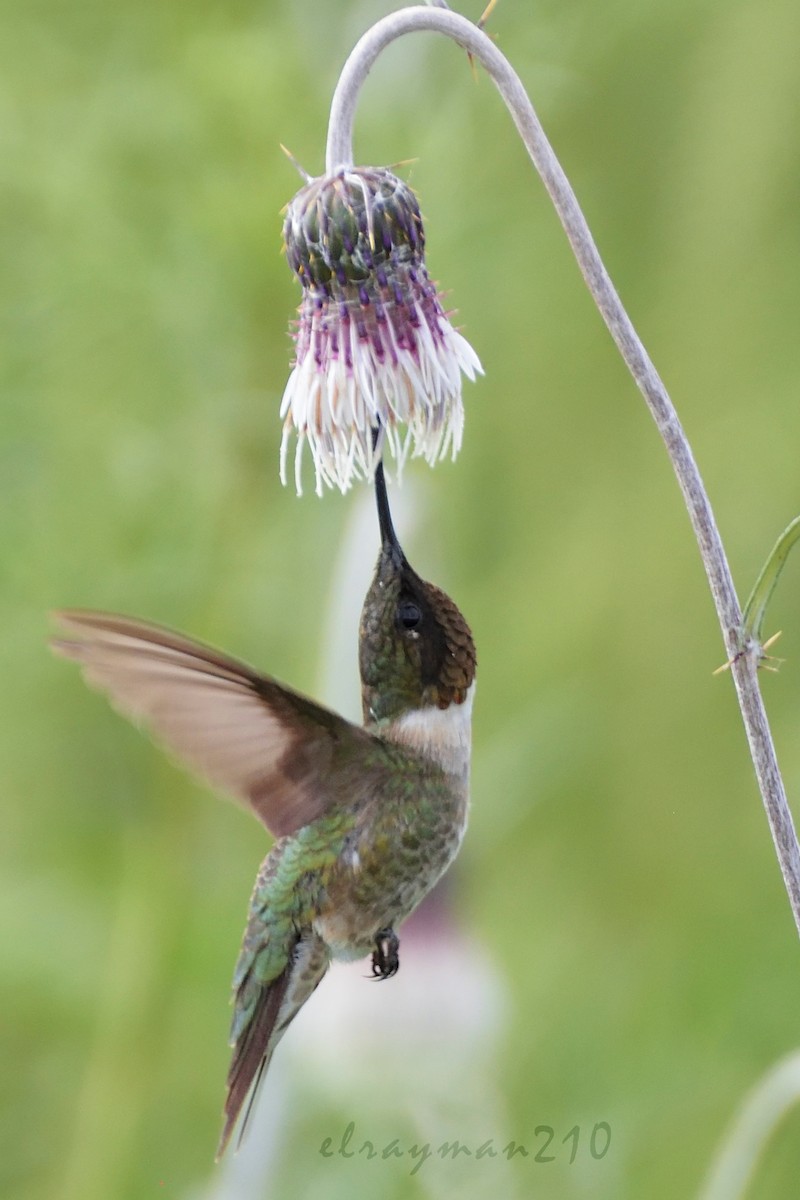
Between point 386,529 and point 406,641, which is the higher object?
point 386,529

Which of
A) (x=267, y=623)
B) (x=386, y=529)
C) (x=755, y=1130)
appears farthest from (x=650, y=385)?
(x=267, y=623)

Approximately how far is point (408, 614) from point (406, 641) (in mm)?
62

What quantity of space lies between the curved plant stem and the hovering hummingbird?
0.48m

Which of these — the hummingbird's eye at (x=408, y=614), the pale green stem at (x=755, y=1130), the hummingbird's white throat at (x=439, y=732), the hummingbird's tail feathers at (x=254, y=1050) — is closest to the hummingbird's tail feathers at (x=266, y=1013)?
the hummingbird's tail feathers at (x=254, y=1050)

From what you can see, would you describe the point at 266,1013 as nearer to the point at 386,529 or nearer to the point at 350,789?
the point at 350,789

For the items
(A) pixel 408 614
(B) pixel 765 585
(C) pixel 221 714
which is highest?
(A) pixel 408 614

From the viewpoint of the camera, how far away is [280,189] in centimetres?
405

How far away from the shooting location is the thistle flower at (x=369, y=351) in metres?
2.44

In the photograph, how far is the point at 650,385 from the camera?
86.0 inches

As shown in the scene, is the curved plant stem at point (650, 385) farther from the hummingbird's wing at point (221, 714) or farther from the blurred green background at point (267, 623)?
the blurred green background at point (267, 623)

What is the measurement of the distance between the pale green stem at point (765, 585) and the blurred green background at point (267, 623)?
1119 millimetres

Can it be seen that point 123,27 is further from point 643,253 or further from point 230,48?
point 643,253

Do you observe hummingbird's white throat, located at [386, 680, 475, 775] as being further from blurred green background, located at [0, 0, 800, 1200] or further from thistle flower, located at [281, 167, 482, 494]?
blurred green background, located at [0, 0, 800, 1200]

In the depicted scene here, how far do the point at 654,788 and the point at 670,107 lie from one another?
267 cm
